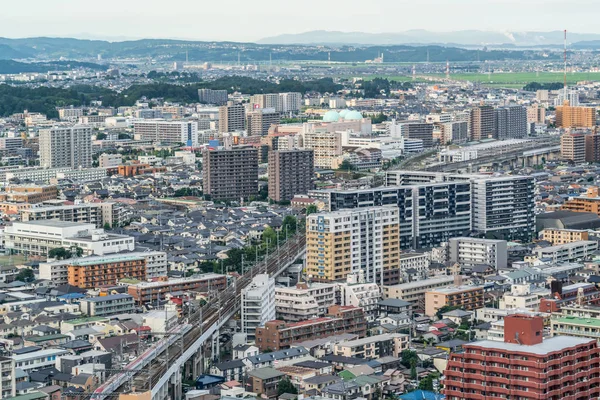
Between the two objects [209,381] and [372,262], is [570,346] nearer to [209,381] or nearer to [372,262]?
[209,381]

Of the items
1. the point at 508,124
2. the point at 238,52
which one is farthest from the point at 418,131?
the point at 238,52

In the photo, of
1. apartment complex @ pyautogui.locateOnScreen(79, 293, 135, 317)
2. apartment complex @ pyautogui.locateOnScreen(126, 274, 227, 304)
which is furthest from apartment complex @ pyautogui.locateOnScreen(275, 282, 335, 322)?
apartment complex @ pyautogui.locateOnScreen(79, 293, 135, 317)

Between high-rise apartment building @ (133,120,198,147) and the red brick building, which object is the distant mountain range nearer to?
high-rise apartment building @ (133,120,198,147)

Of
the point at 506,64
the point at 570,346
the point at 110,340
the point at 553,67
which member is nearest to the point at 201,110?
the point at 110,340

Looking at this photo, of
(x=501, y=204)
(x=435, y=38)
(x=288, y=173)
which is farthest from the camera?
(x=435, y=38)

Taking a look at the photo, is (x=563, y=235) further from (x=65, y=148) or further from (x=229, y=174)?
(x=65, y=148)

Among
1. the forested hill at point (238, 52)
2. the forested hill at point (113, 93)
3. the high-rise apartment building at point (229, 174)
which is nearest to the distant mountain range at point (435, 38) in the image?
the forested hill at point (238, 52)

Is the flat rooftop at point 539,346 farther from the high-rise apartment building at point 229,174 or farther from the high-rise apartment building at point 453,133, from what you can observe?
the high-rise apartment building at point 453,133
